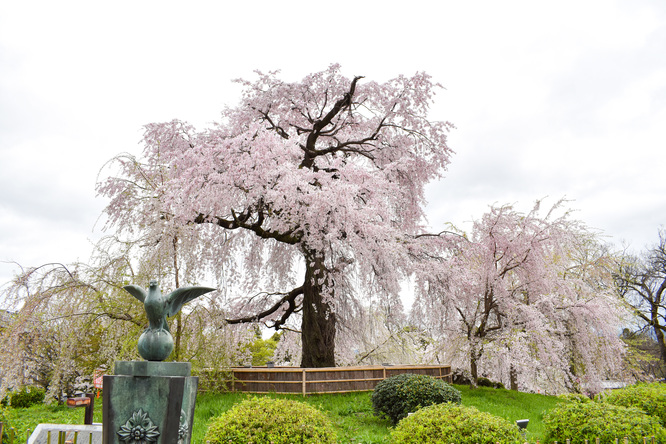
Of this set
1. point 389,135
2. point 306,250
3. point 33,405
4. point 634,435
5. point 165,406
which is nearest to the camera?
point 165,406

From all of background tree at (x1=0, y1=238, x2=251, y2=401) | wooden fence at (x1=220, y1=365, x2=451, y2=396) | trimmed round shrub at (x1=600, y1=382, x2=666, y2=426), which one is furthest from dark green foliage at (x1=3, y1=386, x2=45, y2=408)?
A: trimmed round shrub at (x1=600, y1=382, x2=666, y2=426)

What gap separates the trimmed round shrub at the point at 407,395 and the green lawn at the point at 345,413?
1.17ft

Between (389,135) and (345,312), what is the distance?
6.07m

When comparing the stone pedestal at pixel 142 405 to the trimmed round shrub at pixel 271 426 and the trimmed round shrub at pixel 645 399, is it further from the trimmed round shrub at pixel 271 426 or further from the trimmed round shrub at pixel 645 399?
the trimmed round shrub at pixel 645 399

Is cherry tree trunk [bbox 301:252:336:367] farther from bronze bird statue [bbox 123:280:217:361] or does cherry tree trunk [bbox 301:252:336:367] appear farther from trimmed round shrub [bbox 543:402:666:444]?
bronze bird statue [bbox 123:280:217:361]

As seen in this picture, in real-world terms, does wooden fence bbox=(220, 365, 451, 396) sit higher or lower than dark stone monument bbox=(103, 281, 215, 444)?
lower

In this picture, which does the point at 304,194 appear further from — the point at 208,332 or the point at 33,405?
the point at 33,405

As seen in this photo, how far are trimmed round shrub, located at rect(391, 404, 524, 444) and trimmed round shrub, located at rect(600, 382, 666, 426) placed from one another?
15.5 ft

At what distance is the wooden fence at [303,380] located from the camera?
11.9m

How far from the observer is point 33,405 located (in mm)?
14289

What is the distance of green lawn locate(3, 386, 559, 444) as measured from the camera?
8.88 m

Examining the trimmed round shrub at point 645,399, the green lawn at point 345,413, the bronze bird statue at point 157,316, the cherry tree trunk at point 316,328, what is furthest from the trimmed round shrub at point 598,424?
the cherry tree trunk at point 316,328

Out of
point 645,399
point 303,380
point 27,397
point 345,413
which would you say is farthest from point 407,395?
point 27,397

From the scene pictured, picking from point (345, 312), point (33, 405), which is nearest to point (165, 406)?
point (345, 312)
